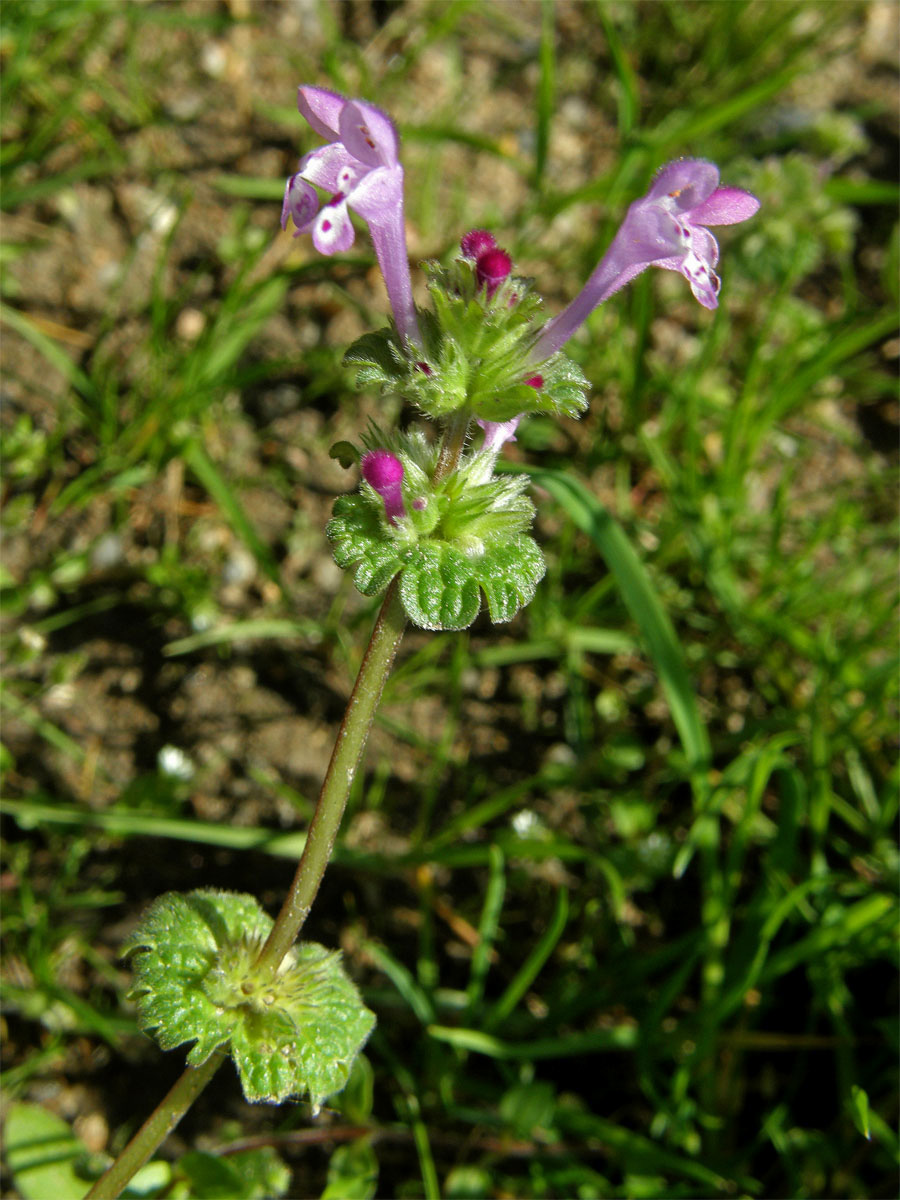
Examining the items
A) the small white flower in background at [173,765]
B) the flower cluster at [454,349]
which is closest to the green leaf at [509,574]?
the flower cluster at [454,349]

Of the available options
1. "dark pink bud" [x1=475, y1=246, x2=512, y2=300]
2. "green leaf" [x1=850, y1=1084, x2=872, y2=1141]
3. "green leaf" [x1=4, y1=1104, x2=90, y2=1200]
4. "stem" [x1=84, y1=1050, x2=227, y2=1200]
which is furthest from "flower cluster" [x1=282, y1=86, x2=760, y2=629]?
"green leaf" [x1=4, y1=1104, x2=90, y2=1200]

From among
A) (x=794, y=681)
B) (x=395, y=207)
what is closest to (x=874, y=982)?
(x=794, y=681)

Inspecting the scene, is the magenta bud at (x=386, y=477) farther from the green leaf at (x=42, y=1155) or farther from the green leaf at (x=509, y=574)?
the green leaf at (x=42, y=1155)

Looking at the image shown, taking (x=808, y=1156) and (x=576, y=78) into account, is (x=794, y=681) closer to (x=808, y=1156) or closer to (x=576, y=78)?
(x=808, y=1156)

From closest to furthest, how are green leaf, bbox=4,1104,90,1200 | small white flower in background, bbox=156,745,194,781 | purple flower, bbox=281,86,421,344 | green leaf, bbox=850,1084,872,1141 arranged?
purple flower, bbox=281,86,421,344 → green leaf, bbox=850,1084,872,1141 → green leaf, bbox=4,1104,90,1200 → small white flower in background, bbox=156,745,194,781

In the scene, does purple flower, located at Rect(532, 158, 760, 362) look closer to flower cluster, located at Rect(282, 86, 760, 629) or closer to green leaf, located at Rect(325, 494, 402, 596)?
flower cluster, located at Rect(282, 86, 760, 629)

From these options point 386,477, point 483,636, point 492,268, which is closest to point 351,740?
point 386,477

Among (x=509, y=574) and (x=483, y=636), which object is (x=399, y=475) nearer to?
(x=509, y=574)
